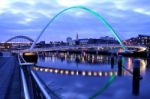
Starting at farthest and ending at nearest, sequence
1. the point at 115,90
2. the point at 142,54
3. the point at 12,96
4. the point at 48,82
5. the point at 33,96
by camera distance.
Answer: the point at 142,54 < the point at 48,82 < the point at 115,90 < the point at 12,96 < the point at 33,96

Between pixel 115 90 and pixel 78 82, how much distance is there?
32.1ft

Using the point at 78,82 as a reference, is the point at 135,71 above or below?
above

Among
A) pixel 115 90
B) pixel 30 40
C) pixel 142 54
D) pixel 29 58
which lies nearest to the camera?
pixel 115 90

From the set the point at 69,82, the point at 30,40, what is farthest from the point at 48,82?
the point at 30,40

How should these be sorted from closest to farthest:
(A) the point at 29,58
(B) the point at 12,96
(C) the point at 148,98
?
(B) the point at 12,96
(C) the point at 148,98
(A) the point at 29,58

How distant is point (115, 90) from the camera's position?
142ft

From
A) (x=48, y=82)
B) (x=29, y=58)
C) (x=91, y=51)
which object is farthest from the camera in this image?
(x=91, y=51)

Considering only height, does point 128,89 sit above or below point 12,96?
below

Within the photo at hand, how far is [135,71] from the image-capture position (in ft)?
119

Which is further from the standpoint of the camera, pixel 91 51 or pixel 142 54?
pixel 91 51

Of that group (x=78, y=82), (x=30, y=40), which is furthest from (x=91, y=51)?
(x=78, y=82)

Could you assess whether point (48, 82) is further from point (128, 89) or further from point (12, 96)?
point (12, 96)

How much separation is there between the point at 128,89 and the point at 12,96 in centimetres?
3423

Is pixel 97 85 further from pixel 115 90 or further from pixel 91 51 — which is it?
pixel 91 51
